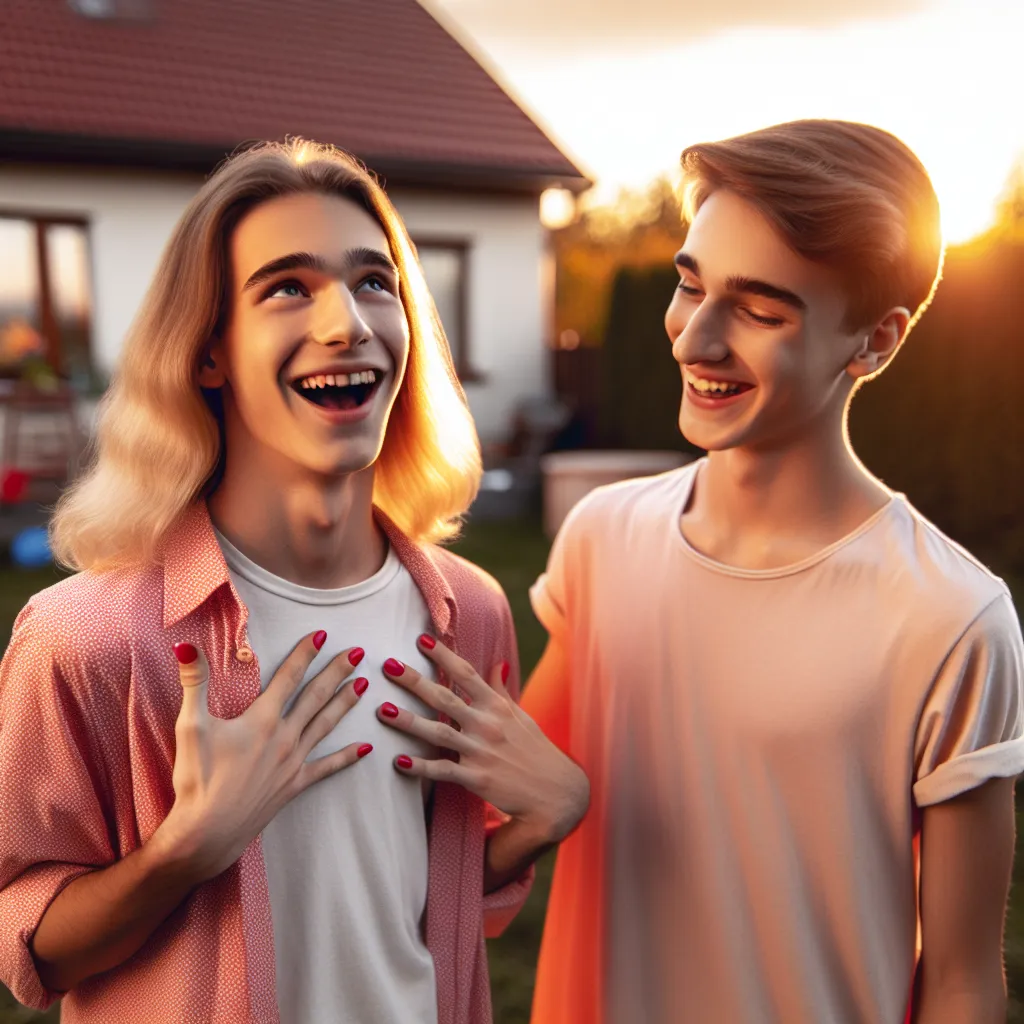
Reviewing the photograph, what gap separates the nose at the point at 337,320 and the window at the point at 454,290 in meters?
9.48

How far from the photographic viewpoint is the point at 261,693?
1.47 meters

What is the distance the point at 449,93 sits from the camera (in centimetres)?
869

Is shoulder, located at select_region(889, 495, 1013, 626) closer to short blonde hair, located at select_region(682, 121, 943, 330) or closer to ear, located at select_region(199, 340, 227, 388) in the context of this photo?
short blonde hair, located at select_region(682, 121, 943, 330)

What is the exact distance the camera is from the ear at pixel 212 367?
1558 millimetres

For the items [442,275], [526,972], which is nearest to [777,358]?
[526,972]

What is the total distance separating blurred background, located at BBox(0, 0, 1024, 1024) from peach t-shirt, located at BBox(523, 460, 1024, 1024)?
0.69 m

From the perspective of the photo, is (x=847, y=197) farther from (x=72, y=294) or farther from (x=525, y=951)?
(x=72, y=294)

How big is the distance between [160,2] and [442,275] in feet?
25.7

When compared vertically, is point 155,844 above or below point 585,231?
above

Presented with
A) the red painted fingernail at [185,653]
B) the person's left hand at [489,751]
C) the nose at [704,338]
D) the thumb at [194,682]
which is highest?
the nose at [704,338]

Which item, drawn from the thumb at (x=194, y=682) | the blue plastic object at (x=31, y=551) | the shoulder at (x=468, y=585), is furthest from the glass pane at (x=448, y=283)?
the thumb at (x=194, y=682)

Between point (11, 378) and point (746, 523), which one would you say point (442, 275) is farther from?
point (746, 523)

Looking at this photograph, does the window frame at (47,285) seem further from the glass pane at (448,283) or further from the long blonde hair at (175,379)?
the long blonde hair at (175,379)

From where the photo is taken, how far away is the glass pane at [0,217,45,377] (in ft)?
28.7
